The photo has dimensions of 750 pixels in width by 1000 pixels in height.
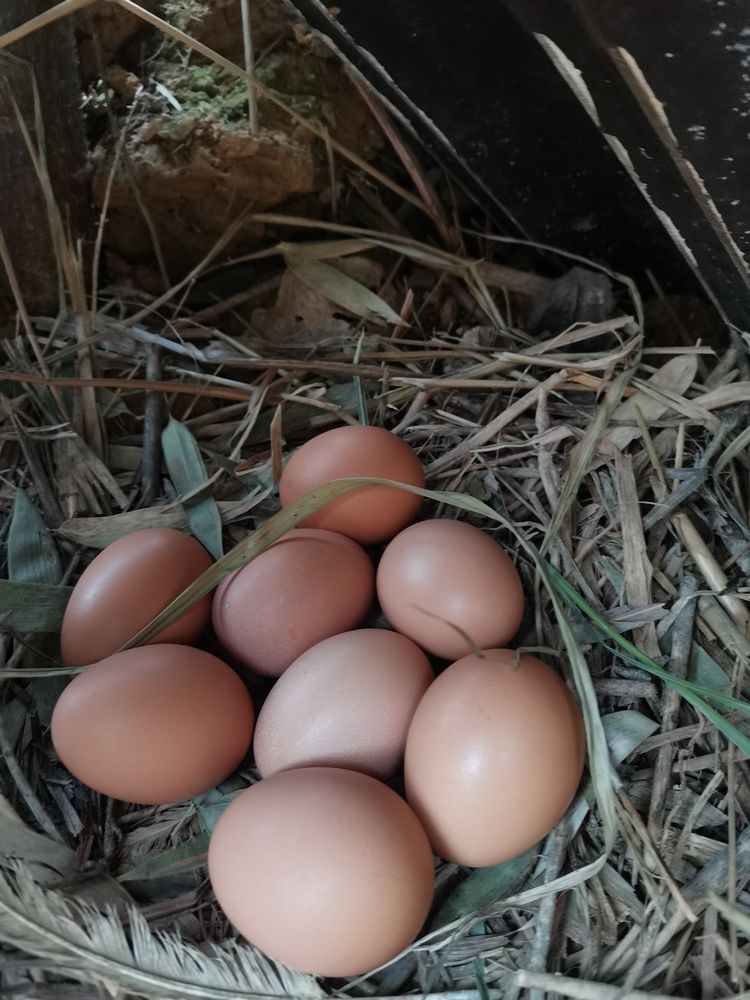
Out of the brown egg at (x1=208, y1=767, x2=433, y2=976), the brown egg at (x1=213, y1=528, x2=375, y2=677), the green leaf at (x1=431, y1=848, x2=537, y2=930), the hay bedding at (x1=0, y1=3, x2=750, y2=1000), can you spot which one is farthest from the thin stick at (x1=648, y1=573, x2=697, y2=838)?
the brown egg at (x1=213, y1=528, x2=375, y2=677)

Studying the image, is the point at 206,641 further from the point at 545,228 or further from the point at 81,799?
the point at 545,228

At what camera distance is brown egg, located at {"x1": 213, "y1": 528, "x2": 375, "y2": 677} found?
0.93 metres

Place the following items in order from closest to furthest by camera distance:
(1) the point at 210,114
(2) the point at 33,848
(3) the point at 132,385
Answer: (2) the point at 33,848 → (3) the point at 132,385 → (1) the point at 210,114

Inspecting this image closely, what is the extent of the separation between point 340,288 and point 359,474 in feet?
1.63

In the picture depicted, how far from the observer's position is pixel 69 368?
4.18 feet

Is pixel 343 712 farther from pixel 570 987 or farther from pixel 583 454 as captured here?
pixel 583 454

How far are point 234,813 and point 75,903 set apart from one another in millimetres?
189

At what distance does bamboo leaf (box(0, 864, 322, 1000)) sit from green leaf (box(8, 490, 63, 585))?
38 centimetres

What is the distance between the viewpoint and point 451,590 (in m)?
0.90

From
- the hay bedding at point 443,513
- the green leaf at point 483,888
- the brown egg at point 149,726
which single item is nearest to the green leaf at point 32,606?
the hay bedding at point 443,513

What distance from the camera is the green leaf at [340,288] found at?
4.46 ft

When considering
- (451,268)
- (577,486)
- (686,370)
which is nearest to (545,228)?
(451,268)

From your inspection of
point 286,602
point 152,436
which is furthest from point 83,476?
point 286,602

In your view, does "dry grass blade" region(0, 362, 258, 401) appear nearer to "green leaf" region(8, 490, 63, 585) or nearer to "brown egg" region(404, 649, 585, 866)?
"green leaf" region(8, 490, 63, 585)
